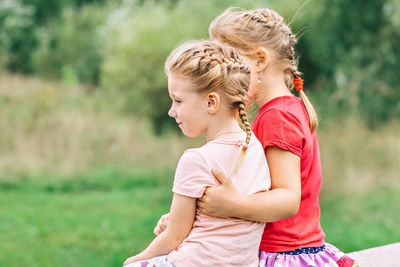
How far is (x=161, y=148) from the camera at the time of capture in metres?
11.5

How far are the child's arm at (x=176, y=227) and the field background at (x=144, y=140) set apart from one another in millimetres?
3413

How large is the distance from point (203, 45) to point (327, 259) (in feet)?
3.93

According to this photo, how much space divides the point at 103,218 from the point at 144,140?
4.35 meters

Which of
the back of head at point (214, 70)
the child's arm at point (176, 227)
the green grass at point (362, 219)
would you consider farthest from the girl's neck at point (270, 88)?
the green grass at point (362, 219)

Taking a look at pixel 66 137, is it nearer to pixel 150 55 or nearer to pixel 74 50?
pixel 150 55

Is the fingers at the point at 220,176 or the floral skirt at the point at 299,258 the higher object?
the fingers at the point at 220,176

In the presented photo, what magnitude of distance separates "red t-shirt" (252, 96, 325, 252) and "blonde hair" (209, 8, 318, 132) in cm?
15

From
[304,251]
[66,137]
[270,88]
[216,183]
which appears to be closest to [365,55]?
[66,137]

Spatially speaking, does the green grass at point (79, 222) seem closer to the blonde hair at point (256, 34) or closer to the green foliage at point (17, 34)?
the blonde hair at point (256, 34)

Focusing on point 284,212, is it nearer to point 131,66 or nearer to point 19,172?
point 19,172

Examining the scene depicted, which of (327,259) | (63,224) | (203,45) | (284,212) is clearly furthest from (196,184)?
(63,224)

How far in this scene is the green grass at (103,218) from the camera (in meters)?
6.11

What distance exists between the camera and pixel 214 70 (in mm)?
2213

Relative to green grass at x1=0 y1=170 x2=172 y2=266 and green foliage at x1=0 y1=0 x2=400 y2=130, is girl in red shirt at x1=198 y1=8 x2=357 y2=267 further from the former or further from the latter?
green foliage at x1=0 y1=0 x2=400 y2=130
